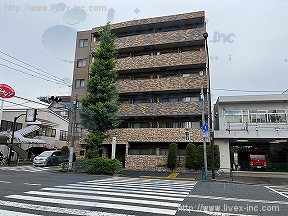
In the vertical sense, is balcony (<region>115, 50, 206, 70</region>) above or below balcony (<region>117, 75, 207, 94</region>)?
above

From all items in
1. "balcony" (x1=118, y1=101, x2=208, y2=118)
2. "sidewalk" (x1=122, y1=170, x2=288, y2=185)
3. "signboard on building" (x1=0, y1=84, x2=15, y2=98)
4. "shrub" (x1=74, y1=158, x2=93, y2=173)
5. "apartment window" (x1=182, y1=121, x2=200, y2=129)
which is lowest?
"sidewalk" (x1=122, y1=170, x2=288, y2=185)

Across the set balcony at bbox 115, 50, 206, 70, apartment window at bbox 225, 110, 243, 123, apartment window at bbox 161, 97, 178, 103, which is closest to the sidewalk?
apartment window at bbox 225, 110, 243, 123

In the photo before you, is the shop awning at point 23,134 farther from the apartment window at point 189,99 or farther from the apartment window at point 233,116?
the apartment window at point 233,116

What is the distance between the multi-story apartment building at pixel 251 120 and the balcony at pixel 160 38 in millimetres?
6840

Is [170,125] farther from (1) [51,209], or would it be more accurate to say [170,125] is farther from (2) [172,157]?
(1) [51,209]

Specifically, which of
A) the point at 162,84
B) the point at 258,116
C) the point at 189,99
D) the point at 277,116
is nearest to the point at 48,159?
the point at 162,84

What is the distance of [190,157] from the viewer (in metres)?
18.5

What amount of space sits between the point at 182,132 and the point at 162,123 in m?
2.79

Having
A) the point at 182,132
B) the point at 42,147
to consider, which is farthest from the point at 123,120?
the point at 42,147

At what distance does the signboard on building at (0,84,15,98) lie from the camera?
1842 centimetres

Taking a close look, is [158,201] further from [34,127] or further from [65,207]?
[34,127]

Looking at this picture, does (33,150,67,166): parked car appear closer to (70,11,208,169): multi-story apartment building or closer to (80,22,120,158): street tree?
(70,11,208,169): multi-story apartment building

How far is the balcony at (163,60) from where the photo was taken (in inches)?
842

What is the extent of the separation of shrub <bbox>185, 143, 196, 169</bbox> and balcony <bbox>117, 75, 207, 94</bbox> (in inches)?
→ 221
